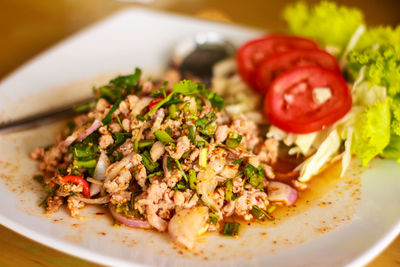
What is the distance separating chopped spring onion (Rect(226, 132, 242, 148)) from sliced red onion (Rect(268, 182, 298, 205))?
0.46 m

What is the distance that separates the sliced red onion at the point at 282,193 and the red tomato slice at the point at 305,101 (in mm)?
Result: 580

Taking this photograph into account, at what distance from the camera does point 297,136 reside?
3.58 m

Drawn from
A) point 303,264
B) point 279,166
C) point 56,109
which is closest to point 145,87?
point 56,109

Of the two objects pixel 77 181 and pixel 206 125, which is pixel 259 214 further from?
pixel 77 181

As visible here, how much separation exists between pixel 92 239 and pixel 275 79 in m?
2.10

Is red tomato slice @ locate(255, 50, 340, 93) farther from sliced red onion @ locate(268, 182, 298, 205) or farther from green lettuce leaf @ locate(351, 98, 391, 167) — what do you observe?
sliced red onion @ locate(268, 182, 298, 205)

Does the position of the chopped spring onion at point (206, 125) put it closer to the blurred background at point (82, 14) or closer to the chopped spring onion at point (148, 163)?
the chopped spring onion at point (148, 163)

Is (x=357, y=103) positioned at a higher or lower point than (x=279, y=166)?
higher

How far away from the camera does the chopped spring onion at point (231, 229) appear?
277cm

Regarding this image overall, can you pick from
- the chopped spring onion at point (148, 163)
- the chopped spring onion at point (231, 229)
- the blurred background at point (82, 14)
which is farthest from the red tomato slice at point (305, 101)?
the blurred background at point (82, 14)

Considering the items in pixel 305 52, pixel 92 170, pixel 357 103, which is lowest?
pixel 92 170

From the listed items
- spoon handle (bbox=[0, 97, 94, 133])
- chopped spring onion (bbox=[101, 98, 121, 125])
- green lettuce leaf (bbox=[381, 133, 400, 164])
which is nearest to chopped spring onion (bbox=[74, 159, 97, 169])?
chopped spring onion (bbox=[101, 98, 121, 125])

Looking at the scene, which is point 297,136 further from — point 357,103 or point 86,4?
point 86,4

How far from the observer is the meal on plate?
9.35ft
